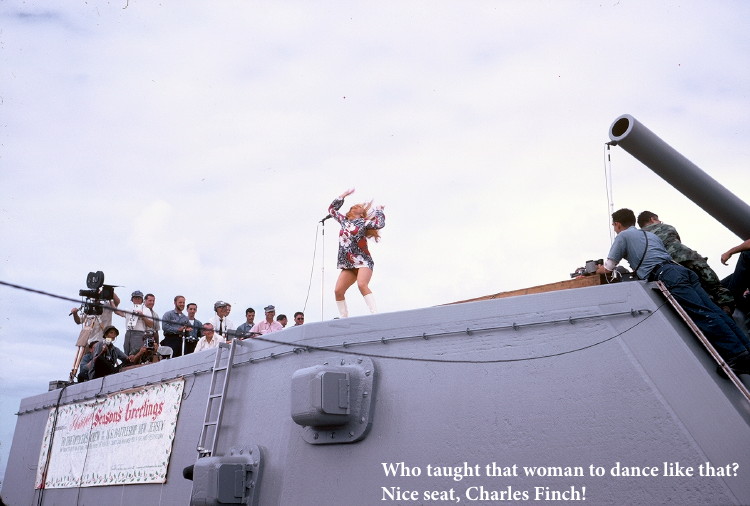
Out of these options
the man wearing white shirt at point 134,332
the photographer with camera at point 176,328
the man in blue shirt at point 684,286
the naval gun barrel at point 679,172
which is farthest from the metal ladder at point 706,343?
the man wearing white shirt at point 134,332

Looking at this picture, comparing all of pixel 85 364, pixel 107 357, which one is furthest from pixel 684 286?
pixel 85 364

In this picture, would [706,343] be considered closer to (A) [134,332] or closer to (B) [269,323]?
(B) [269,323]

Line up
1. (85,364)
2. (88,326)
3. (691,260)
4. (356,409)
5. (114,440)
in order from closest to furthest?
(356,409) < (691,260) < (114,440) < (85,364) < (88,326)

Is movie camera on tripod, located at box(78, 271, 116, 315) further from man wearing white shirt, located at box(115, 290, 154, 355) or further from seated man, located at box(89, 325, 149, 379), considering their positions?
man wearing white shirt, located at box(115, 290, 154, 355)

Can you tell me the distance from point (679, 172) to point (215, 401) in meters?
3.99

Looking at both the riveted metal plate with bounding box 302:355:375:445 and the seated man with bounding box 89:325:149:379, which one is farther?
the seated man with bounding box 89:325:149:379

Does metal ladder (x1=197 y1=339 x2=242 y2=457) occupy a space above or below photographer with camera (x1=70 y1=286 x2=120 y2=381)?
below

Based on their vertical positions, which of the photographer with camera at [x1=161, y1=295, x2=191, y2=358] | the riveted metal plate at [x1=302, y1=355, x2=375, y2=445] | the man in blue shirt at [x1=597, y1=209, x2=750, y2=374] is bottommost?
the riveted metal plate at [x1=302, y1=355, x2=375, y2=445]

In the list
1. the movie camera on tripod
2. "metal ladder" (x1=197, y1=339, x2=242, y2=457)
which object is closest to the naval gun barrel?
"metal ladder" (x1=197, y1=339, x2=242, y2=457)

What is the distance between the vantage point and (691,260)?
5.53 meters

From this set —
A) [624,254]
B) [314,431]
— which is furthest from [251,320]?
[624,254]

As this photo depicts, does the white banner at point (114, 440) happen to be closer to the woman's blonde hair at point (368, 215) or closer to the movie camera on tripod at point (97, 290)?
the movie camera on tripod at point (97, 290)

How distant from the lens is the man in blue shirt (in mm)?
4535

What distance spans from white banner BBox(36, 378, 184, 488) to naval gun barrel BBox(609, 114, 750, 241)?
4400mm
